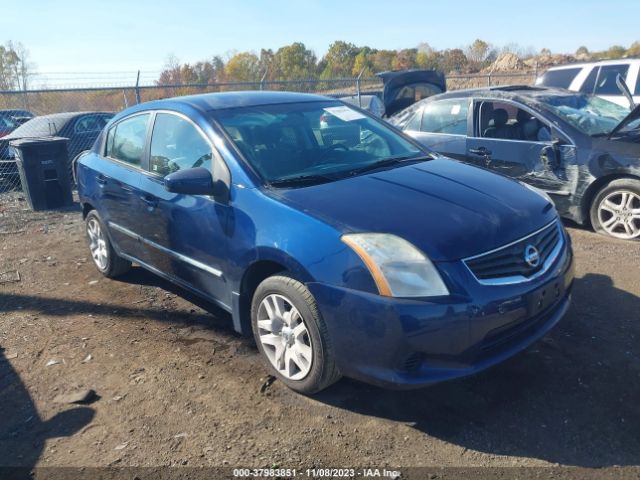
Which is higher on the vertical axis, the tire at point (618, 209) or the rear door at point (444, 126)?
the rear door at point (444, 126)

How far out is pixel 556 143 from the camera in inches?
230

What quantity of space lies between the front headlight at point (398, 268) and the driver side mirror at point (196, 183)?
1.12 m

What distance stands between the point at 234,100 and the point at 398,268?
7.11 ft

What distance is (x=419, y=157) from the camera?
4.11 metres

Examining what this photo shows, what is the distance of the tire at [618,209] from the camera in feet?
17.9

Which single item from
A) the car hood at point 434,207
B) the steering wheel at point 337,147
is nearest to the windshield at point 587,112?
the car hood at point 434,207

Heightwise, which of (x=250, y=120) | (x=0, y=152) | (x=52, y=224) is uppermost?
(x=250, y=120)

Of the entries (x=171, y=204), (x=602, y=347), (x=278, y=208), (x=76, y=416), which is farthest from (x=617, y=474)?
(x=171, y=204)

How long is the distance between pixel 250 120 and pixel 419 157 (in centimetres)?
128

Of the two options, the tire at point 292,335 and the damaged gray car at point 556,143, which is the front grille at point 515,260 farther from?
the damaged gray car at point 556,143

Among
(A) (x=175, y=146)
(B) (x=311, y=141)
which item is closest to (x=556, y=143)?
(B) (x=311, y=141)

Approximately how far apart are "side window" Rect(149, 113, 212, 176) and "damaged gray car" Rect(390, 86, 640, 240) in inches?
147

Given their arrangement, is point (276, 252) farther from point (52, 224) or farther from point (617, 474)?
point (52, 224)

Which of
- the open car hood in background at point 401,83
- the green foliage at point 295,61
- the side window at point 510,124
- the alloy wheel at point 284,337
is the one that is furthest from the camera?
the green foliage at point 295,61
